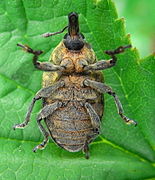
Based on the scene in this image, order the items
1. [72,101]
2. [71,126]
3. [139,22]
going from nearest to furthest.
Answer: [71,126], [72,101], [139,22]

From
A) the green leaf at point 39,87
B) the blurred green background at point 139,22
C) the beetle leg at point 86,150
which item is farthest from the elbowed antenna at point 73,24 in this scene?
the blurred green background at point 139,22

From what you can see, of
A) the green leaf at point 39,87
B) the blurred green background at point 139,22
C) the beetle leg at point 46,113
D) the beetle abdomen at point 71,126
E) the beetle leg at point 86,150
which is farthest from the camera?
the blurred green background at point 139,22

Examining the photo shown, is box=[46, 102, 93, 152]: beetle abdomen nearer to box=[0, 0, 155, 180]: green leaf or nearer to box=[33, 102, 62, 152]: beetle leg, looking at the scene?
box=[33, 102, 62, 152]: beetle leg

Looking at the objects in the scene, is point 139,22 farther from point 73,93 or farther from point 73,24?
point 73,93

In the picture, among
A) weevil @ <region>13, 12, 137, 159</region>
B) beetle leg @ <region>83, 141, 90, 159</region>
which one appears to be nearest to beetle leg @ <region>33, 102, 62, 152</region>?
weevil @ <region>13, 12, 137, 159</region>

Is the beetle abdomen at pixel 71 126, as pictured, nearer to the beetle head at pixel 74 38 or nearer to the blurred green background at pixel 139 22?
the beetle head at pixel 74 38

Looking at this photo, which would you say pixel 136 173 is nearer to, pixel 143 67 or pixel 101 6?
pixel 143 67

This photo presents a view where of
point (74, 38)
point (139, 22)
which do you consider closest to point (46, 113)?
point (74, 38)

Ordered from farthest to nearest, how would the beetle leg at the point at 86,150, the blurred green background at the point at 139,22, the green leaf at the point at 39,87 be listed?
1. the blurred green background at the point at 139,22
2. the green leaf at the point at 39,87
3. the beetle leg at the point at 86,150
